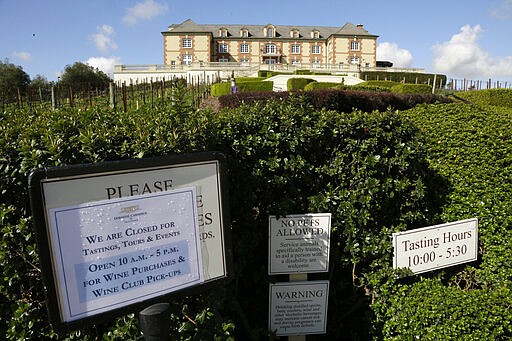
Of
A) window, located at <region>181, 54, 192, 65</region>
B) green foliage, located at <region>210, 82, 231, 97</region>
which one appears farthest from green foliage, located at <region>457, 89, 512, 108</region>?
window, located at <region>181, 54, 192, 65</region>

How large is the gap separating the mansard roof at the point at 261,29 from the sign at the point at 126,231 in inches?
2371

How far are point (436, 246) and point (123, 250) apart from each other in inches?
122

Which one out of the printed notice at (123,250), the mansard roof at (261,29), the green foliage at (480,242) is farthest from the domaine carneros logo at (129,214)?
the mansard roof at (261,29)

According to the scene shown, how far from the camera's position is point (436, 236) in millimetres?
3719

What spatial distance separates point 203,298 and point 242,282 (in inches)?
47.8

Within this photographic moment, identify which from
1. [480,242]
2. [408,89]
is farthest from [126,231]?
[408,89]

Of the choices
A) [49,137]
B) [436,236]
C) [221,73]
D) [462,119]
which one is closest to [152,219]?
[49,137]

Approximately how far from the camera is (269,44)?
203 ft

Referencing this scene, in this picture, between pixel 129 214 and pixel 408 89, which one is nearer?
pixel 129 214

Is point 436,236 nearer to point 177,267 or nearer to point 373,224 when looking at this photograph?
point 373,224

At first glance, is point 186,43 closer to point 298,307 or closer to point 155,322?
point 298,307

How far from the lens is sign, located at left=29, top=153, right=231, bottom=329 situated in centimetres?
161

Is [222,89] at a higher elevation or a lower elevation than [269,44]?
lower

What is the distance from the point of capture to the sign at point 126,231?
161 centimetres
